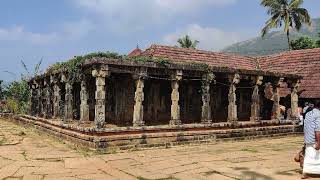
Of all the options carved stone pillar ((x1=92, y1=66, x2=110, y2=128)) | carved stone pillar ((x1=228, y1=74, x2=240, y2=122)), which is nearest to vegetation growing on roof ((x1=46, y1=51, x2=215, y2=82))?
carved stone pillar ((x1=92, y1=66, x2=110, y2=128))

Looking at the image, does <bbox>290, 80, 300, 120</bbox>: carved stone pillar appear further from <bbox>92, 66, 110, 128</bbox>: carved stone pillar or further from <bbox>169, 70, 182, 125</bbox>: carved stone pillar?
<bbox>92, 66, 110, 128</bbox>: carved stone pillar

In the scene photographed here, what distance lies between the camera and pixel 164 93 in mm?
17375

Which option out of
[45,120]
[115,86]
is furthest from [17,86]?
[115,86]

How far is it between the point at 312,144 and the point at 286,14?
28.9m

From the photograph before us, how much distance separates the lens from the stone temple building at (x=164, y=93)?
44.0ft

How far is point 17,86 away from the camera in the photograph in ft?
106

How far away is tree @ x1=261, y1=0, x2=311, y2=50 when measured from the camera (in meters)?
34.9

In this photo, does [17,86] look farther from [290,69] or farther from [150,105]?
[290,69]

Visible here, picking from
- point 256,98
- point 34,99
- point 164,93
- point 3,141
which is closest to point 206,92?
point 164,93

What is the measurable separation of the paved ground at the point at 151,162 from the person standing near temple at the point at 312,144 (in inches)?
14.2

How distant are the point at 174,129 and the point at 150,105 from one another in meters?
2.98

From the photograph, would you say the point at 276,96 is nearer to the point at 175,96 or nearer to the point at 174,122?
the point at 175,96

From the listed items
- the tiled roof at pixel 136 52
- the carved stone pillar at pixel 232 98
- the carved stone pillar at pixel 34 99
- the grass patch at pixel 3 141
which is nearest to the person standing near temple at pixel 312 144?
the carved stone pillar at pixel 232 98

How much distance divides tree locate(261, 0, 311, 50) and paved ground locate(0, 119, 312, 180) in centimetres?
2340
